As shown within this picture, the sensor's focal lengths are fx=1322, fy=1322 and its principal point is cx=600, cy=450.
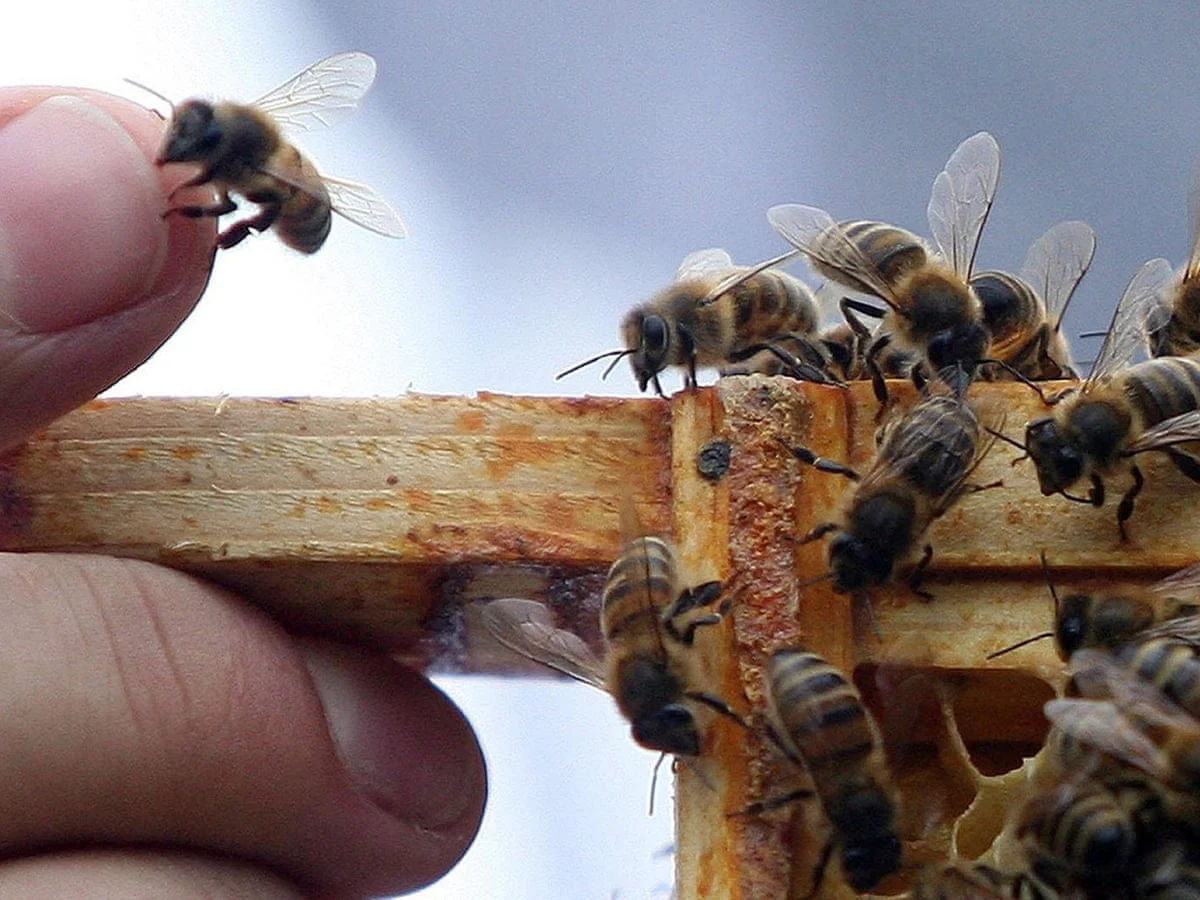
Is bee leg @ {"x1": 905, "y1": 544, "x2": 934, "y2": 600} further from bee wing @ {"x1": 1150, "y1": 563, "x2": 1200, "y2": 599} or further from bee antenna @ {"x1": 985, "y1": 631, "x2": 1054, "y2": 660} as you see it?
bee wing @ {"x1": 1150, "y1": 563, "x2": 1200, "y2": 599}

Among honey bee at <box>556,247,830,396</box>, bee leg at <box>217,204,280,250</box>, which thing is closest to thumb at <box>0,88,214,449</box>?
bee leg at <box>217,204,280,250</box>

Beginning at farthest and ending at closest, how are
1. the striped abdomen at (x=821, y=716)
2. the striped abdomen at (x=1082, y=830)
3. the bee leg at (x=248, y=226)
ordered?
the bee leg at (x=248, y=226)
the striped abdomen at (x=821, y=716)
the striped abdomen at (x=1082, y=830)

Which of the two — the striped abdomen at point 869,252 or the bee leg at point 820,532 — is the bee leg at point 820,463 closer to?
the bee leg at point 820,532

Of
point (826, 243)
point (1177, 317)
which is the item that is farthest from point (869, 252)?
point (1177, 317)

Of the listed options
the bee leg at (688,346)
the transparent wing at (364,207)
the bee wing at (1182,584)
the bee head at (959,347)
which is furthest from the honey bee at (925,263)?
the transparent wing at (364,207)

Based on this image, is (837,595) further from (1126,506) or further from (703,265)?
(703,265)

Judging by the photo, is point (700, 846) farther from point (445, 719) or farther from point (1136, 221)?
point (1136, 221)
